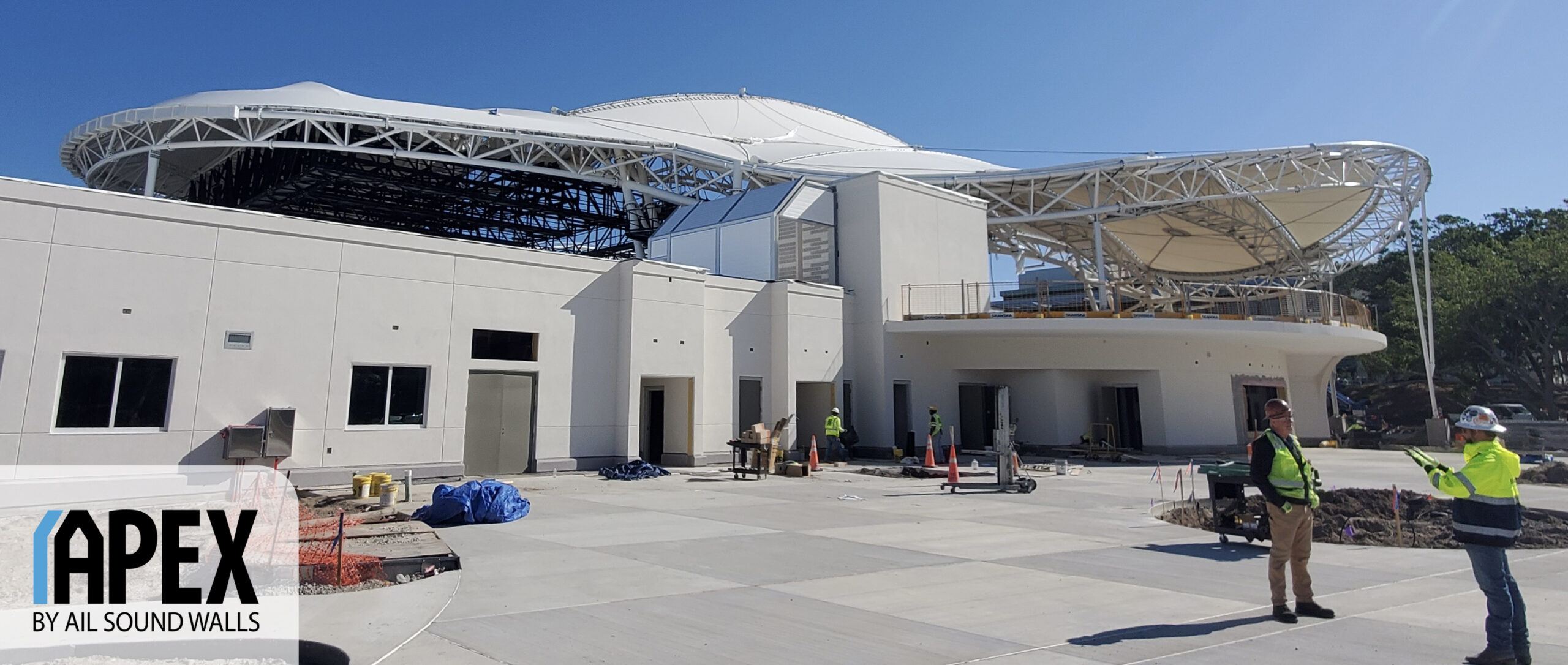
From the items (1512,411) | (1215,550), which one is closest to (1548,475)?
(1215,550)

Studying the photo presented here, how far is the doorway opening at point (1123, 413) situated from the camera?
31875mm

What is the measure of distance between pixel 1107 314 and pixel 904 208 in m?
8.02

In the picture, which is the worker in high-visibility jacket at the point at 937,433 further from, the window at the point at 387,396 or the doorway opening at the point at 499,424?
the window at the point at 387,396

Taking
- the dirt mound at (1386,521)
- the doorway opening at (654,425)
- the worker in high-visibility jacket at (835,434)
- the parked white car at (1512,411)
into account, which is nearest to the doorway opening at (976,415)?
the worker in high-visibility jacket at (835,434)

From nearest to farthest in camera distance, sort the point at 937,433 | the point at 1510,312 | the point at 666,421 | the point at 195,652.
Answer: the point at 195,652 → the point at 666,421 → the point at 937,433 → the point at 1510,312

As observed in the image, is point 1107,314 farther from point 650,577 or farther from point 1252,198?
point 650,577

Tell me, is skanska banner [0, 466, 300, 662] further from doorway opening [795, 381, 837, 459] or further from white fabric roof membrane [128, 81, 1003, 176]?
white fabric roof membrane [128, 81, 1003, 176]

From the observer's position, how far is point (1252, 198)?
4122 centimetres

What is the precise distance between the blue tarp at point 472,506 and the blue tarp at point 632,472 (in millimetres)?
6895

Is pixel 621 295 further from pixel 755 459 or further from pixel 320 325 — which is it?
pixel 320 325

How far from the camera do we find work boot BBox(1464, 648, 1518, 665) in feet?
17.0

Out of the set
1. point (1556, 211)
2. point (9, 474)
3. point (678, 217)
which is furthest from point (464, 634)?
point (1556, 211)

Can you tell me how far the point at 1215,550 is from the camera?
33.0 feet

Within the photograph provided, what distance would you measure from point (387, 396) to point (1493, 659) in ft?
62.1
